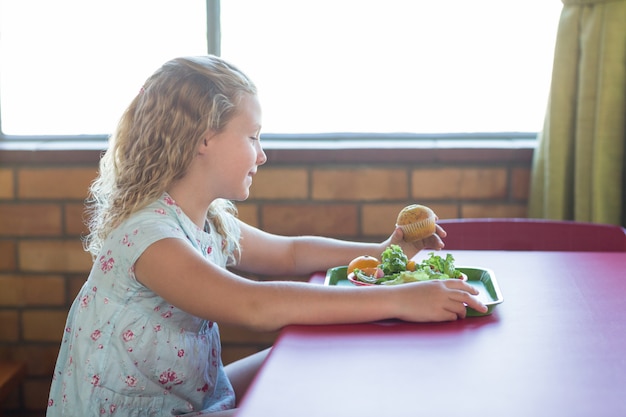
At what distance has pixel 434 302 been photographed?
1211 mm

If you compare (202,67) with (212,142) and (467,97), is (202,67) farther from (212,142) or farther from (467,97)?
(467,97)

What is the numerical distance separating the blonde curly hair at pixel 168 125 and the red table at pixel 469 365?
44 cm

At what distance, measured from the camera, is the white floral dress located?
55.6 inches

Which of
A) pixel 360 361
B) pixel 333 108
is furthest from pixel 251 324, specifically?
pixel 333 108

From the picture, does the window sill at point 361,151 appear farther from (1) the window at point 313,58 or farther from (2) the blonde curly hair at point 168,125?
(2) the blonde curly hair at point 168,125

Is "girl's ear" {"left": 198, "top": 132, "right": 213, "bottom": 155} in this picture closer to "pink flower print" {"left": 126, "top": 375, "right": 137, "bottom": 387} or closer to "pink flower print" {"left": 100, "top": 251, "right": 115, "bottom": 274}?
"pink flower print" {"left": 100, "top": 251, "right": 115, "bottom": 274}

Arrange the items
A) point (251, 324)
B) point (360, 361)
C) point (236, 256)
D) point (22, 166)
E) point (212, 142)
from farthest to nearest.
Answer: point (22, 166) → point (236, 256) → point (212, 142) → point (251, 324) → point (360, 361)

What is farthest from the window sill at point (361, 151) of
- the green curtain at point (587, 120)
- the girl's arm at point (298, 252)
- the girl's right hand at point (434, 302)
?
the girl's right hand at point (434, 302)

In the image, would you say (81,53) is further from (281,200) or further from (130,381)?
(130,381)

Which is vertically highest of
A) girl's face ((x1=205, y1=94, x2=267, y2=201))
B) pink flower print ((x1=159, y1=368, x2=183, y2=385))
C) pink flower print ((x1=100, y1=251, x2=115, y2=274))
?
girl's face ((x1=205, y1=94, x2=267, y2=201))

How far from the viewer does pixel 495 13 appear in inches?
89.4

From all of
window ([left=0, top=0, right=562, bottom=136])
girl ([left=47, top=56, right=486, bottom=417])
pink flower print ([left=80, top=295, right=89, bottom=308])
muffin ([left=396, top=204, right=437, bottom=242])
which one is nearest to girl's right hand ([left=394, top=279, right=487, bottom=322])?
girl ([left=47, top=56, right=486, bottom=417])

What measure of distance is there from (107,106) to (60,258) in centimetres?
Answer: 46

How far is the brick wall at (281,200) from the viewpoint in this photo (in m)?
2.20
